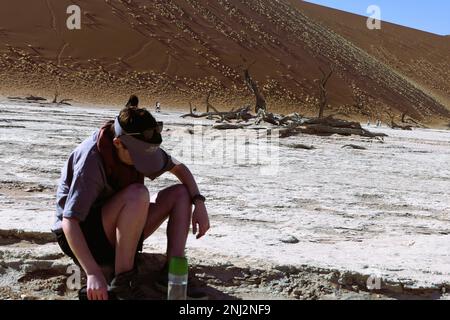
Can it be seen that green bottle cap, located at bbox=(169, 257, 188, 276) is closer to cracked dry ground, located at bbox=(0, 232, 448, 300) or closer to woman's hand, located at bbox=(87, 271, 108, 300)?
woman's hand, located at bbox=(87, 271, 108, 300)

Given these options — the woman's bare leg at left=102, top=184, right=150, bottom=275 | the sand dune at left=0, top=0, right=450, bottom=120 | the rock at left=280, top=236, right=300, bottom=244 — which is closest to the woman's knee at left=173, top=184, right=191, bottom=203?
the woman's bare leg at left=102, top=184, right=150, bottom=275

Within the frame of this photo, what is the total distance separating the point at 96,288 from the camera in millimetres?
2525

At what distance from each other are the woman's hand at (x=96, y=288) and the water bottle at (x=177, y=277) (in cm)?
27

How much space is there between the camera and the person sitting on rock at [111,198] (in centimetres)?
255

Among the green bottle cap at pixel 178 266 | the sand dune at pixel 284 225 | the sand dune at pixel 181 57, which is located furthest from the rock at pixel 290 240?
the sand dune at pixel 181 57

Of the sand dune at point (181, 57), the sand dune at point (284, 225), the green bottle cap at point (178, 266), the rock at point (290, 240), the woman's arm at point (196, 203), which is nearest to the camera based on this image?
the green bottle cap at point (178, 266)

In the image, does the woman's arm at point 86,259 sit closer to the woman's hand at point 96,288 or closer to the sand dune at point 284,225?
the woman's hand at point 96,288

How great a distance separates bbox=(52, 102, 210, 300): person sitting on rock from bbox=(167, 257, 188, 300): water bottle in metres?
0.28

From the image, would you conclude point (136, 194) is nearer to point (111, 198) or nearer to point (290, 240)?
point (111, 198)

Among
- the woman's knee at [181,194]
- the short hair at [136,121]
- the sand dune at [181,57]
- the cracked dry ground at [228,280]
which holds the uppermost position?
the sand dune at [181,57]

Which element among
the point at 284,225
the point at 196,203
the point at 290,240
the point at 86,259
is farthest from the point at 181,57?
the point at 86,259

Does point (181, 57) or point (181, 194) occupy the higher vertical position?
point (181, 57)

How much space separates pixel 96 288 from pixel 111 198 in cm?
39

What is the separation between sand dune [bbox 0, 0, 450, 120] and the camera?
32031mm
